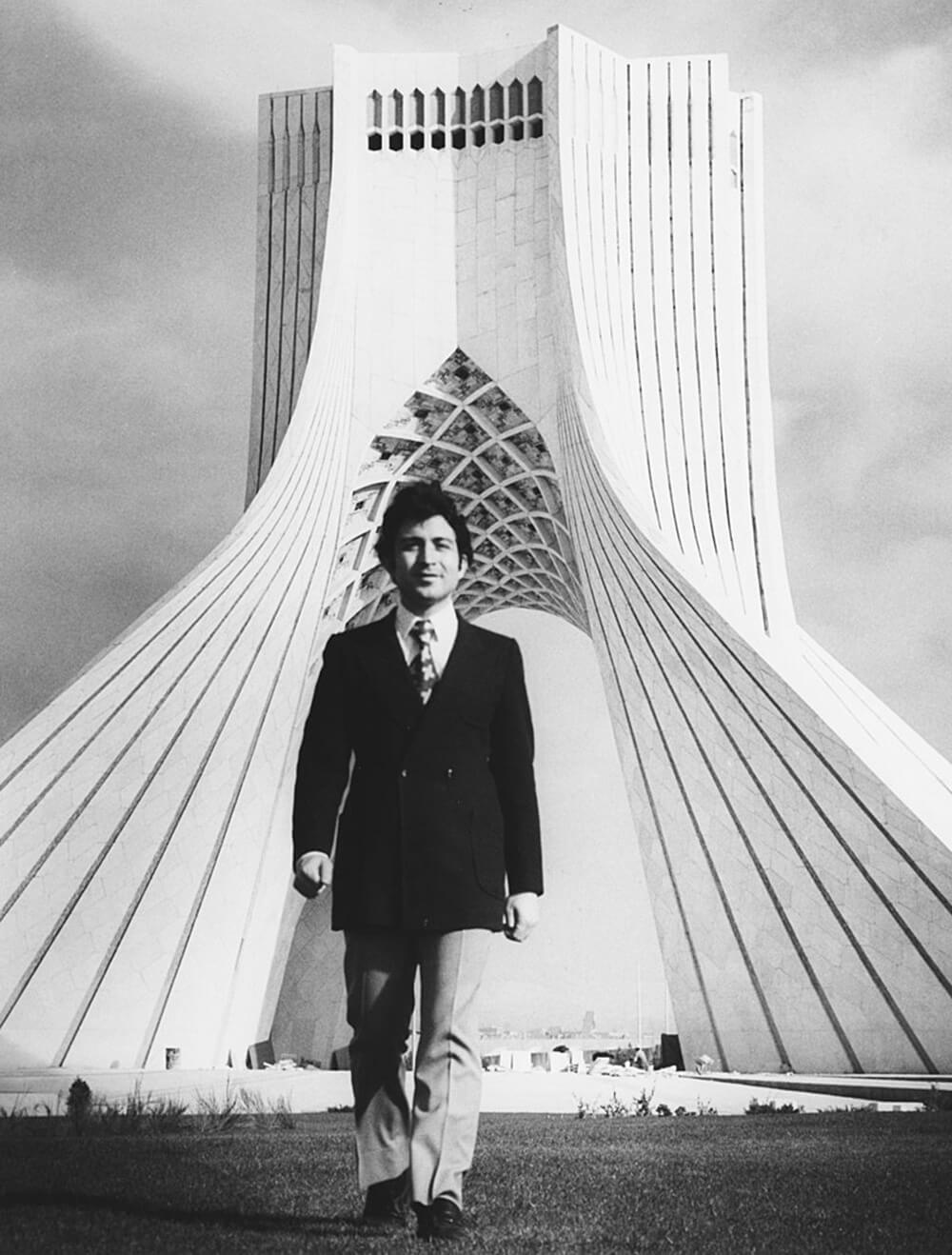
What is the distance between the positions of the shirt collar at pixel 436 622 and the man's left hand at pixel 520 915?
564mm

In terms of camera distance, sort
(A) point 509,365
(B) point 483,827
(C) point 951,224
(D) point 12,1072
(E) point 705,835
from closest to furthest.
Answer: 1. (B) point 483,827
2. (D) point 12,1072
3. (E) point 705,835
4. (C) point 951,224
5. (A) point 509,365

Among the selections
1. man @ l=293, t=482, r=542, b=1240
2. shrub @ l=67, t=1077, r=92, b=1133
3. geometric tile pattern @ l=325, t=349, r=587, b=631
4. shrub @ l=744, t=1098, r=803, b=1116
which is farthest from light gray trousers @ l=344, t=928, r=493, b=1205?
geometric tile pattern @ l=325, t=349, r=587, b=631

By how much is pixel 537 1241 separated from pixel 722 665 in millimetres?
10124

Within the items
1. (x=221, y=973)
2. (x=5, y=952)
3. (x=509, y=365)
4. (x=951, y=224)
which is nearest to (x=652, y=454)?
(x=509, y=365)

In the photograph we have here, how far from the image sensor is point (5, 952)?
35.8ft

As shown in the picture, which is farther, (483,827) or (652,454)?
(652,454)

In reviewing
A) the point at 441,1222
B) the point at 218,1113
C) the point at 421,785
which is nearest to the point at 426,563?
the point at 421,785

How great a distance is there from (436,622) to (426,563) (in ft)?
0.46

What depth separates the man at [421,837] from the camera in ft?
9.21

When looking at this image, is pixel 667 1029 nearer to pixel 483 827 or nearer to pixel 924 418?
pixel 924 418

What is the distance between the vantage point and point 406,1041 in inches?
113

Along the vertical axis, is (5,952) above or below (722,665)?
below

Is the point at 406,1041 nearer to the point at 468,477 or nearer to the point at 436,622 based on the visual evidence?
the point at 436,622

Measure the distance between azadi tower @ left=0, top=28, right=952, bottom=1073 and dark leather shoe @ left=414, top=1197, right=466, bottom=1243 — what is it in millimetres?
8383
